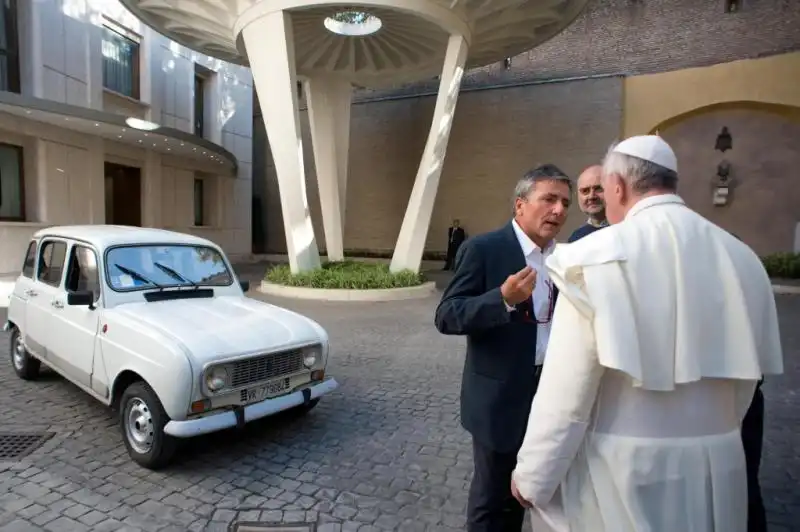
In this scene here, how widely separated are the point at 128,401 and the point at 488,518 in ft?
9.49

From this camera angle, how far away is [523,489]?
167 centimetres

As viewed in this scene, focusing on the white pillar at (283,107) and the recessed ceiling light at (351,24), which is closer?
the white pillar at (283,107)

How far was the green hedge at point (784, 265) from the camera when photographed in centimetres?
1459

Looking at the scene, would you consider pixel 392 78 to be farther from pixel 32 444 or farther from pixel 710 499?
pixel 710 499

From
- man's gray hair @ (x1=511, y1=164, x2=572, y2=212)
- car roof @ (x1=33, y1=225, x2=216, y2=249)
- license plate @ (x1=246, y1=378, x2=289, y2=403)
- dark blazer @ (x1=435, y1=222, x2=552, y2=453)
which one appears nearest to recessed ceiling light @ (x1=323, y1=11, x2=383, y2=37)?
car roof @ (x1=33, y1=225, x2=216, y2=249)

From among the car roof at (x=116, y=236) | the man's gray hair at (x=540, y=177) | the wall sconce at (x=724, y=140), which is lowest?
the car roof at (x=116, y=236)

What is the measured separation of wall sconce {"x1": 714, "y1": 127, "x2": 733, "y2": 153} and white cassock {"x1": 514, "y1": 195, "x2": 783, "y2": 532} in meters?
17.8

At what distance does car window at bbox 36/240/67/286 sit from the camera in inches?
192

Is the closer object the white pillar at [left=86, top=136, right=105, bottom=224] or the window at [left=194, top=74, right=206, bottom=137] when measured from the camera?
the white pillar at [left=86, top=136, right=105, bottom=224]

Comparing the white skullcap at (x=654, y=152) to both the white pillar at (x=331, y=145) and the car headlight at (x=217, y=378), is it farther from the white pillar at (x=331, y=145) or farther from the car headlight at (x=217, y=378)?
the white pillar at (x=331, y=145)

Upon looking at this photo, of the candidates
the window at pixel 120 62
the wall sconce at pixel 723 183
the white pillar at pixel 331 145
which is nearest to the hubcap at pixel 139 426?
the white pillar at pixel 331 145

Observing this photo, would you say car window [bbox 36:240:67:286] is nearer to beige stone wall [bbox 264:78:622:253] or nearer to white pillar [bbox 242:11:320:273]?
white pillar [bbox 242:11:320:273]

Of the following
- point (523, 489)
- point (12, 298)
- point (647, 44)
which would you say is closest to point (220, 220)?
point (12, 298)

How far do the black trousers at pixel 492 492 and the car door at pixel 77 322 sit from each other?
343cm
